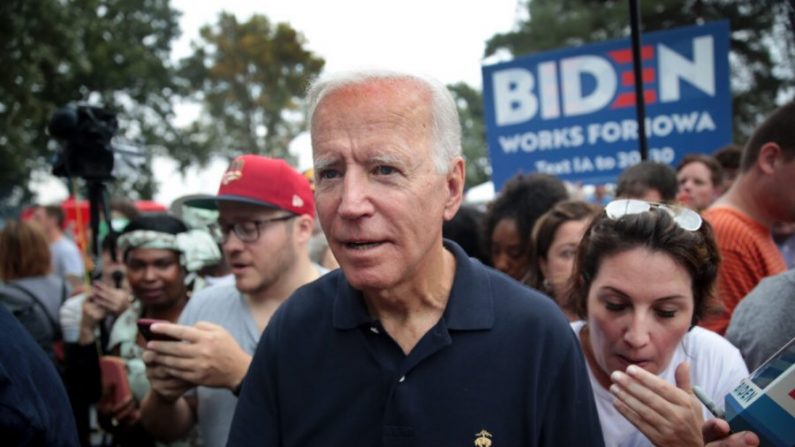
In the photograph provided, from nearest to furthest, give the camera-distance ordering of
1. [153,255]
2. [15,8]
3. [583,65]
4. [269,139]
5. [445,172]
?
1. [445,172]
2. [153,255]
3. [583,65]
4. [15,8]
5. [269,139]

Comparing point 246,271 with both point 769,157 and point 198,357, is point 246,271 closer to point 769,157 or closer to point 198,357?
point 198,357

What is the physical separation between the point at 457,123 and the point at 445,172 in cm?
13

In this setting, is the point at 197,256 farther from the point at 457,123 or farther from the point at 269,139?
the point at 269,139

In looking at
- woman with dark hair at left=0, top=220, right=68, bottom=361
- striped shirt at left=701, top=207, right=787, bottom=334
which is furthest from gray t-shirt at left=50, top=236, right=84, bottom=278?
striped shirt at left=701, top=207, right=787, bottom=334

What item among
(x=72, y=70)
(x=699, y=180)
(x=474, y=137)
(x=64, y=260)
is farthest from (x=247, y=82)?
(x=699, y=180)

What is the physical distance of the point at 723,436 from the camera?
150 centimetres

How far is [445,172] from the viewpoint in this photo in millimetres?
1550

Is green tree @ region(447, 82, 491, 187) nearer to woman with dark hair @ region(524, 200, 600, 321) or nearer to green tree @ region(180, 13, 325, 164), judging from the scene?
green tree @ region(180, 13, 325, 164)

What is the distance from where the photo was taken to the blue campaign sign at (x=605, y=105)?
17.0 ft

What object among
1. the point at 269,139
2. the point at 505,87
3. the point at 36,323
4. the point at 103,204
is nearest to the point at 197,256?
the point at 103,204

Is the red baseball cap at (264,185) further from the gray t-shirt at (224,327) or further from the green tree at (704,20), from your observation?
the green tree at (704,20)

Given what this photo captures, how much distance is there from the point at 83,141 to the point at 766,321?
309 cm

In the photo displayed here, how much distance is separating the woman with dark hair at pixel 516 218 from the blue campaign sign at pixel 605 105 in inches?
68.4

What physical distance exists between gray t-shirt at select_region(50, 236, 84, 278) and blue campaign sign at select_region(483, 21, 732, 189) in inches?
198
